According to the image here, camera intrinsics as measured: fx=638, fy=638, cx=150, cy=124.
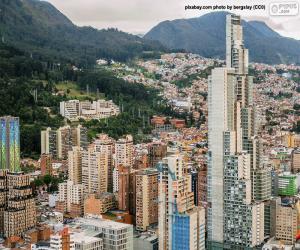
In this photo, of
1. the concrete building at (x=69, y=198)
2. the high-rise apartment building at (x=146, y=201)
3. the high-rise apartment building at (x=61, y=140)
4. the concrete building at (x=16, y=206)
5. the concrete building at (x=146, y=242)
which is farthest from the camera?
the high-rise apartment building at (x=61, y=140)

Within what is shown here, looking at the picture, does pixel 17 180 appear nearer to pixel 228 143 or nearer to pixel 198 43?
pixel 228 143

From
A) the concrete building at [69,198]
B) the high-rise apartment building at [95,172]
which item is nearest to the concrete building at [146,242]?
the concrete building at [69,198]

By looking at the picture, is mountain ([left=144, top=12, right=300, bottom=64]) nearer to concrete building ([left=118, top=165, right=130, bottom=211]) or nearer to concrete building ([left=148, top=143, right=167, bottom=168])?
concrete building ([left=148, top=143, right=167, bottom=168])

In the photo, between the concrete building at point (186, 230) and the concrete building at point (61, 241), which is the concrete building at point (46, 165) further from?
the concrete building at point (61, 241)

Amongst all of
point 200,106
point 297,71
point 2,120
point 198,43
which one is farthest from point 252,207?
point 198,43

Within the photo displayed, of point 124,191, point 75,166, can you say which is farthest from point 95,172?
point 124,191

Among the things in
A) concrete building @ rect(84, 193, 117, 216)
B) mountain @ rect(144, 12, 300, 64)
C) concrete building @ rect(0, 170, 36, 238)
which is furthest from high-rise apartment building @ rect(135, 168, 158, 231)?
mountain @ rect(144, 12, 300, 64)

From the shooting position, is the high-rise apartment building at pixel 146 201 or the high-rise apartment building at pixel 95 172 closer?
the high-rise apartment building at pixel 146 201
